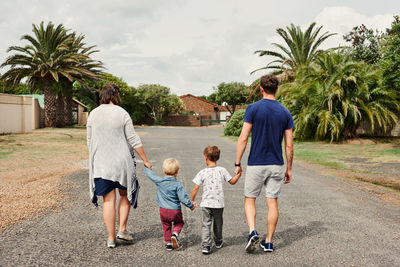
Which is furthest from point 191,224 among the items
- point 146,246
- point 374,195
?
point 374,195

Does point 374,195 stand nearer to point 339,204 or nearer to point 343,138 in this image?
point 339,204

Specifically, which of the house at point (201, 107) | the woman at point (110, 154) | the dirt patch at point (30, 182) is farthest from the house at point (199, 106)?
the woman at point (110, 154)

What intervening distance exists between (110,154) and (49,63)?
26679 mm

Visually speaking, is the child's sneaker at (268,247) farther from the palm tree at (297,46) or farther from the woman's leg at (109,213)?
the palm tree at (297,46)

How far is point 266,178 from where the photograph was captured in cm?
396

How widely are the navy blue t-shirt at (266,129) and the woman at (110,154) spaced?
1.24m

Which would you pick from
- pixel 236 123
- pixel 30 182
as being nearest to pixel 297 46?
pixel 236 123

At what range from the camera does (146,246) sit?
402 centimetres

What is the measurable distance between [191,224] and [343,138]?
16.3 metres

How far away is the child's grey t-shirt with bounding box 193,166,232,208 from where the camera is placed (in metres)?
3.83

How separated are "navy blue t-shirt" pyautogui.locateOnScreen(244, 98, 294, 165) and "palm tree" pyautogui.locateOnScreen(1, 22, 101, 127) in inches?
992

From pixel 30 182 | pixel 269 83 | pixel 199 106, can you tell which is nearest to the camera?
pixel 269 83

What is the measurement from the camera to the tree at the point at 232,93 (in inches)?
2613

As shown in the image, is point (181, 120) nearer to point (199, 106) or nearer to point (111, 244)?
point (199, 106)
